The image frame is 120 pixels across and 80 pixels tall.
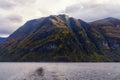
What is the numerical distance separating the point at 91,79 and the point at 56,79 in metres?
17.8

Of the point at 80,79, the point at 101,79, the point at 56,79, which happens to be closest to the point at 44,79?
the point at 56,79

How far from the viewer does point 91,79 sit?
127 meters

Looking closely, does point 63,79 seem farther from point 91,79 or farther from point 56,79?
point 91,79

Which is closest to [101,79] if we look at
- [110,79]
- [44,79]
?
[110,79]

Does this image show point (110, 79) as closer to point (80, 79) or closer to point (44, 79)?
point (80, 79)

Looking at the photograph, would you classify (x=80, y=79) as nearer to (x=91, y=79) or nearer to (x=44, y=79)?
(x=91, y=79)

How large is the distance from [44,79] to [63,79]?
1037cm

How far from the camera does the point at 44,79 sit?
431ft

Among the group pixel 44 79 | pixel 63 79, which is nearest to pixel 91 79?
pixel 63 79

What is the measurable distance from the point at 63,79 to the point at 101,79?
62.7 ft

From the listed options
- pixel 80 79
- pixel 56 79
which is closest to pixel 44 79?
pixel 56 79

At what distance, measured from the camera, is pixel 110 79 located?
12662 cm

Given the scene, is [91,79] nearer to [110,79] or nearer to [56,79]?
[110,79]

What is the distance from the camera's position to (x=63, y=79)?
421 feet
